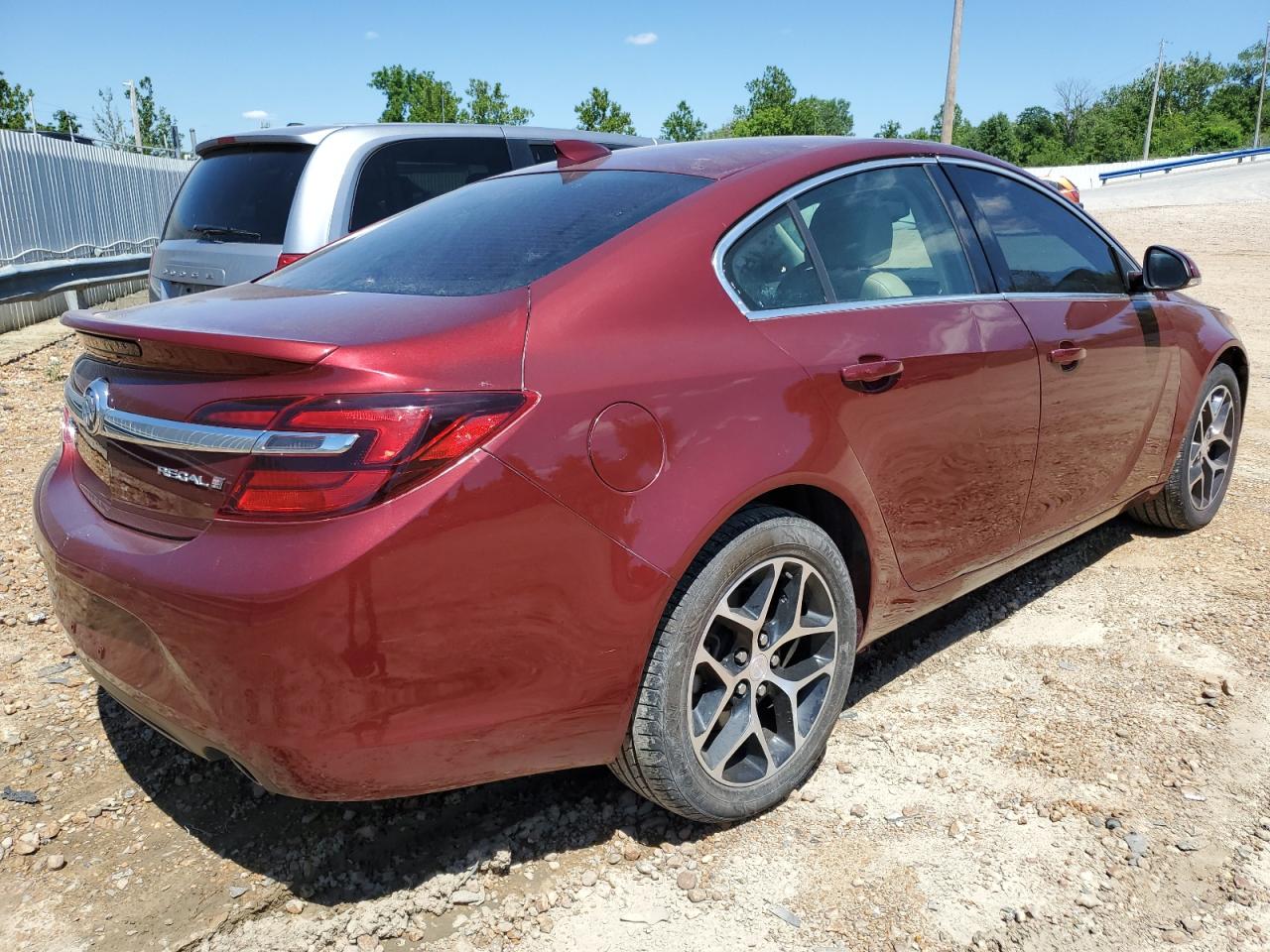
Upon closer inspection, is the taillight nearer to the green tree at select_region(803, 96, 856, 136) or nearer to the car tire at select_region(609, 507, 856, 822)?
the car tire at select_region(609, 507, 856, 822)

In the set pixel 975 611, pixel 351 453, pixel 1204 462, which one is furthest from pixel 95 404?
pixel 1204 462

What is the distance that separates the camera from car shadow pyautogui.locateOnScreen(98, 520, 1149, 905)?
244 cm

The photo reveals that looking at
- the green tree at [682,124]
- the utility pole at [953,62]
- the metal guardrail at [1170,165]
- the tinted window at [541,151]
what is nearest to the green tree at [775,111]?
the green tree at [682,124]

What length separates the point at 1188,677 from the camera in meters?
3.32

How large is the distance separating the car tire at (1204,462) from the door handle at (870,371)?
7.33 feet

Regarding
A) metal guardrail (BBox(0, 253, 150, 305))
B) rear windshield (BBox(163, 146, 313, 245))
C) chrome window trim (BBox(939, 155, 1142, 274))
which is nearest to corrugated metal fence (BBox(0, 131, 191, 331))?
metal guardrail (BBox(0, 253, 150, 305))

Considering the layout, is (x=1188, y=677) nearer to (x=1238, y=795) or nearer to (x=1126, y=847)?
(x=1238, y=795)

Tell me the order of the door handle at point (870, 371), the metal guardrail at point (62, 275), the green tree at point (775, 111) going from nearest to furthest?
the door handle at point (870, 371)
the metal guardrail at point (62, 275)
the green tree at point (775, 111)

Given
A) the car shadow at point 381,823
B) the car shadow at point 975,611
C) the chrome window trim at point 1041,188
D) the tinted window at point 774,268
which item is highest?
the chrome window trim at point 1041,188

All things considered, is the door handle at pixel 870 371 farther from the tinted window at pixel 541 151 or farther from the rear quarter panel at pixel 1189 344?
the tinted window at pixel 541 151

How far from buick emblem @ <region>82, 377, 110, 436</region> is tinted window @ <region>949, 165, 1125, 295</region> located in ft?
8.39

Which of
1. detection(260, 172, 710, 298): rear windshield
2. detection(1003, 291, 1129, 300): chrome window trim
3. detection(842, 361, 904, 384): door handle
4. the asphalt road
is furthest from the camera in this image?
the asphalt road

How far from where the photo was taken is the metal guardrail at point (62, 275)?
9320mm

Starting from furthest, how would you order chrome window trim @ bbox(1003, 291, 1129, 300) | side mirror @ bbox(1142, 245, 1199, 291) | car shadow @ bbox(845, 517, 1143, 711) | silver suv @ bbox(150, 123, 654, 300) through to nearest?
silver suv @ bbox(150, 123, 654, 300) < side mirror @ bbox(1142, 245, 1199, 291) < car shadow @ bbox(845, 517, 1143, 711) < chrome window trim @ bbox(1003, 291, 1129, 300)
